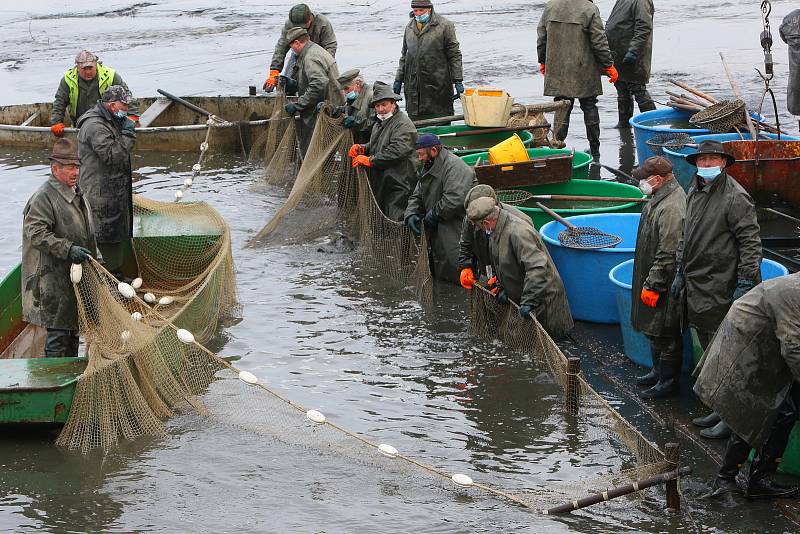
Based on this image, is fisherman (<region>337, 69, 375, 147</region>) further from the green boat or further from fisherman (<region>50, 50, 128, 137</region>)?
fisherman (<region>50, 50, 128, 137</region>)

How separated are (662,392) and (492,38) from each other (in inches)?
740

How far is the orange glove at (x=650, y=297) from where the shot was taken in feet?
26.0

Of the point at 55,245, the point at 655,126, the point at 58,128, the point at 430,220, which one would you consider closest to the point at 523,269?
the point at 430,220

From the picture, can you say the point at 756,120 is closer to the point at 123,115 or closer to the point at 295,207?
the point at 295,207

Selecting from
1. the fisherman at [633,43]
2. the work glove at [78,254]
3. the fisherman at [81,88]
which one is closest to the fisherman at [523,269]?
the work glove at [78,254]

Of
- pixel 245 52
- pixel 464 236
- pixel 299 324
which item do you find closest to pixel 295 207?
pixel 299 324

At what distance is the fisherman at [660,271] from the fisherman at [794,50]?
18.2 ft

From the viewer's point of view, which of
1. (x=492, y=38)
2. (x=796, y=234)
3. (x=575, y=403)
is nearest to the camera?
(x=575, y=403)

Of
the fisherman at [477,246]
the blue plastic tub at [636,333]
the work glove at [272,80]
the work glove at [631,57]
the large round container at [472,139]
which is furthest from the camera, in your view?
the work glove at [272,80]

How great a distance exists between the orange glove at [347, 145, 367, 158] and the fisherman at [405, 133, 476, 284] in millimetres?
1328

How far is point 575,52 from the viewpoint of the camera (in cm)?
1444

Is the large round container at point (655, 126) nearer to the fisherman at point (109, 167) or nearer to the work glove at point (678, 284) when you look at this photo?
the work glove at point (678, 284)

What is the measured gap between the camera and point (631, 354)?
29.3ft

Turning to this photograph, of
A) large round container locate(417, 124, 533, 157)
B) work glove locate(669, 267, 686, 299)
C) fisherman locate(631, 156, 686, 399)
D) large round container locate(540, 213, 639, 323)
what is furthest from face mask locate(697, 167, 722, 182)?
large round container locate(417, 124, 533, 157)
